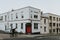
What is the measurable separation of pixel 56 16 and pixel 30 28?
18311 millimetres

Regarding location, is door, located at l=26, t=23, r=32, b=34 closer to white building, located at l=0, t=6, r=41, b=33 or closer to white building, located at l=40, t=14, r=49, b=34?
white building, located at l=0, t=6, r=41, b=33

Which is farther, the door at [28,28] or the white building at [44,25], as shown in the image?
the white building at [44,25]

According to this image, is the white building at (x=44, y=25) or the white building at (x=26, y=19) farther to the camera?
the white building at (x=44, y=25)

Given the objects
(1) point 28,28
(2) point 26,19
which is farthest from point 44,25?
(2) point 26,19

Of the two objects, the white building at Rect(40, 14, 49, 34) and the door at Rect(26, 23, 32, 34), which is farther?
the white building at Rect(40, 14, 49, 34)

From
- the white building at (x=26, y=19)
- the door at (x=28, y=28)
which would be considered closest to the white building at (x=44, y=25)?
the white building at (x=26, y=19)

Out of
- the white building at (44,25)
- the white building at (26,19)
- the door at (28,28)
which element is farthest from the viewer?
the white building at (44,25)

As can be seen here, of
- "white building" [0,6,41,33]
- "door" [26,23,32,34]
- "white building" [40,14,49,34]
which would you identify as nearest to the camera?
"white building" [0,6,41,33]

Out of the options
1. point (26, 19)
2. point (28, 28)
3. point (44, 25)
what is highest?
point (26, 19)

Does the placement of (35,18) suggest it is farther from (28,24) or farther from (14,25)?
(14,25)

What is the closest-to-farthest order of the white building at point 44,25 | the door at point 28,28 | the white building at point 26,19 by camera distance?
the white building at point 26,19
the door at point 28,28
the white building at point 44,25

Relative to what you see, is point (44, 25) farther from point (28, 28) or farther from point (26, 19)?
point (26, 19)

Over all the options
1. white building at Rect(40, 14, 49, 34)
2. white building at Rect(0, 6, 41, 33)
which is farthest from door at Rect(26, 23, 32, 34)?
white building at Rect(40, 14, 49, 34)

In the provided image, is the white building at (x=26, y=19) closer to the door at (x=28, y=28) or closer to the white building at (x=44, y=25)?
the door at (x=28, y=28)
